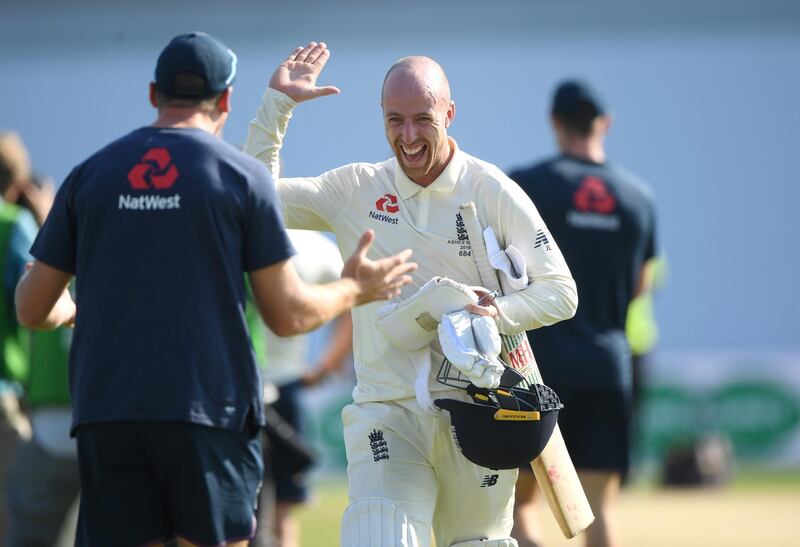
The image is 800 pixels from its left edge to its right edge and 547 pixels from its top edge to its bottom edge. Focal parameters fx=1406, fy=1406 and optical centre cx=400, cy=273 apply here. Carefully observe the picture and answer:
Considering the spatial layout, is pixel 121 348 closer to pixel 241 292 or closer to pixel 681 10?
pixel 241 292

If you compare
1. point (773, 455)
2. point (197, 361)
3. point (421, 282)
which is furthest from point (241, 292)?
point (773, 455)

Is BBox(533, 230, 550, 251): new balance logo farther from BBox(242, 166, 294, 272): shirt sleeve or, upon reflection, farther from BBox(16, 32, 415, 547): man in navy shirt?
BBox(242, 166, 294, 272): shirt sleeve

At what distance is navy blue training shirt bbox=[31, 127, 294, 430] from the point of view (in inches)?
156

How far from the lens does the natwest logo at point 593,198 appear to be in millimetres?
6855

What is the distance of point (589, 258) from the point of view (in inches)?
269

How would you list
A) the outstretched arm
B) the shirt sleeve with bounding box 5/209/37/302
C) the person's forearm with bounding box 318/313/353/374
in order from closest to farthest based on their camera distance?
the outstretched arm < the shirt sleeve with bounding box 5/209/37/302 < the person's forearm with bounding box 318/313/353/374

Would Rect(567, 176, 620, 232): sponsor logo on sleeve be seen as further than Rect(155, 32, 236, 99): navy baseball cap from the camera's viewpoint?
Yes

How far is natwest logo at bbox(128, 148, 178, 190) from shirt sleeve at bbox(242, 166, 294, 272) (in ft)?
0.76

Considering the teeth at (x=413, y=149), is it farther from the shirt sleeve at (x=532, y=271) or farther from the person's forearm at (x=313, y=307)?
the person's forearm at (x=313, y=307)

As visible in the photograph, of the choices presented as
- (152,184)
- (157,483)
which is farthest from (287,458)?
(152,184)

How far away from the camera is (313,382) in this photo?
8203 millimetres

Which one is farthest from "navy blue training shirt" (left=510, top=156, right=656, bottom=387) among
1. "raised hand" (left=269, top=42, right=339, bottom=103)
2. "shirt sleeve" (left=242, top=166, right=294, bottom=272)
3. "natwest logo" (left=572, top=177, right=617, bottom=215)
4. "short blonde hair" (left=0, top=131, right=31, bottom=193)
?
"shirt sleeve" (left=242, top=166, right=294, bottom=272)

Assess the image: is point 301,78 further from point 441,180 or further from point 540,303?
point 540,303

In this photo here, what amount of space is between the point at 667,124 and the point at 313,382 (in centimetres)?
1325
